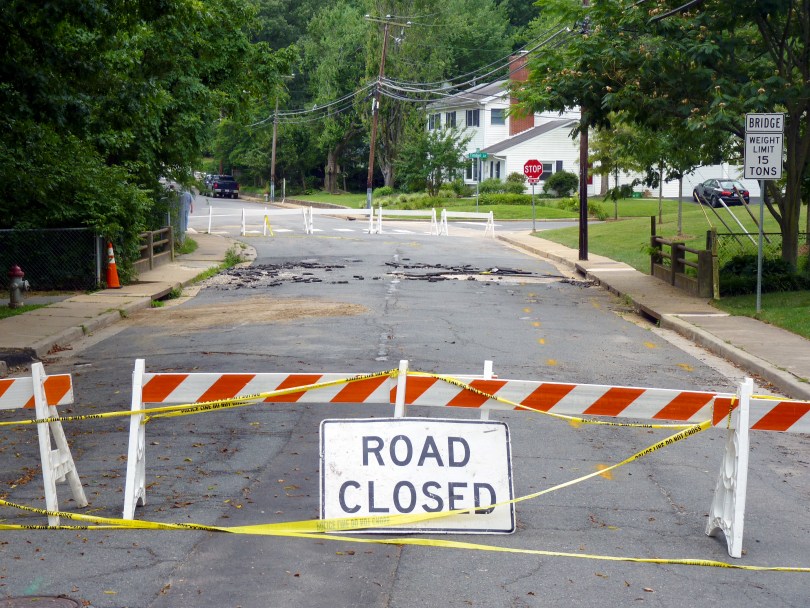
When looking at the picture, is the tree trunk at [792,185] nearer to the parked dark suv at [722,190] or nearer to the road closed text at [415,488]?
the road closed text at [415,488]

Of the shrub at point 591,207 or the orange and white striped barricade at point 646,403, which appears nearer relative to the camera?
the orange and white striped barricade at point 646,403

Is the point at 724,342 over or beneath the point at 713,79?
beneath

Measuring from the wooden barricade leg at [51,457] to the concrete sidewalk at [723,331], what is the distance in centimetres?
739

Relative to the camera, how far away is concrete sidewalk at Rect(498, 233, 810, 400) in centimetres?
1177

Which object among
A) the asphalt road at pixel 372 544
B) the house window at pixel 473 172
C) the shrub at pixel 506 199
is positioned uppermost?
the house window at pixel 473 172

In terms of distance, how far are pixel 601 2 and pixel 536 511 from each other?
15.9 metres

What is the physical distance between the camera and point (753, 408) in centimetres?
615

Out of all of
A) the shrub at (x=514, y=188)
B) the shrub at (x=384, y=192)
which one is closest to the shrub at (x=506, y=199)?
the shrub at (x=514, y=188)

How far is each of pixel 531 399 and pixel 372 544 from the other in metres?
1.30

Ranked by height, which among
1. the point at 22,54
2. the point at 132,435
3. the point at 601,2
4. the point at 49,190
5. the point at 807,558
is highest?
the point at 601,2

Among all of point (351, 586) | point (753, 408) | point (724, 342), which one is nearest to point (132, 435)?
point (351, 586)

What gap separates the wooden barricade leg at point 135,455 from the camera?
617 centimetres

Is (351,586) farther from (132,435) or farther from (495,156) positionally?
Answer: (495,156)

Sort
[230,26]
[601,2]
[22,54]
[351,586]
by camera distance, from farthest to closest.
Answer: [230,26], [601,2], [22,54], [351,586]
